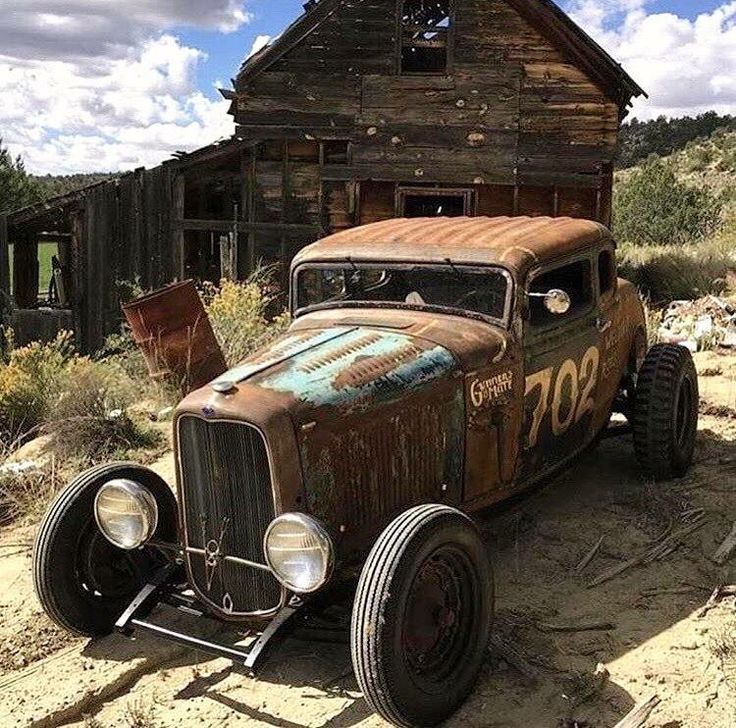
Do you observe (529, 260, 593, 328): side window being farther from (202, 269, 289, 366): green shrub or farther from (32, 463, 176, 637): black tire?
(202, 269, 289, 366): green shrub

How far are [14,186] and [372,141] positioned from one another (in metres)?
26.6

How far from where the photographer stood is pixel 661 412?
20.4 ft

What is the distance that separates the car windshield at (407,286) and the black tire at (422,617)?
5.13 feet

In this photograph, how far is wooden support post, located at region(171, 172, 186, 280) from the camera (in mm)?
14617

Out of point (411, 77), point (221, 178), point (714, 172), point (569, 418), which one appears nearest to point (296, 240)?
point (221, 178)

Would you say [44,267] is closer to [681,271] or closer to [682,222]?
[682,222]

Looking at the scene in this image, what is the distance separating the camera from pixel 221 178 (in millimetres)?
14781

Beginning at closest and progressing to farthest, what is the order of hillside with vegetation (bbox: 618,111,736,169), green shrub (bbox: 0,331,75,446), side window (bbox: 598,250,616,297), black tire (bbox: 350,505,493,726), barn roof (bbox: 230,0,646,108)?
black tire (bbox: 350,505,493,726), side window (bbox: 598,250,616,297), green shrub (bbox: 0,331,75,446), barn roof (bbox: 230,0,646,108), hillside with vegetation (bbox: 618,111,736,169)

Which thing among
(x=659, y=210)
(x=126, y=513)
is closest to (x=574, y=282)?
(x=126, y=513)

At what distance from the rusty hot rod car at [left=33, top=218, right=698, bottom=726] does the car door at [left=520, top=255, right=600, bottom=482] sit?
2cm

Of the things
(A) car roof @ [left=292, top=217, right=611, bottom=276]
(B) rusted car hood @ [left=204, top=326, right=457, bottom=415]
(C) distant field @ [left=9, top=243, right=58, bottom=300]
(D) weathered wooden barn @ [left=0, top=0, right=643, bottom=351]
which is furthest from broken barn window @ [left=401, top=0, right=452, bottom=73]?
(C) distant field @ [left=9, top=243, right=58, bottom=300]

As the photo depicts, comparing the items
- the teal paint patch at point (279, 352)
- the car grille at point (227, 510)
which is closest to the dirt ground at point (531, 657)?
the car grille at point (227, 510)

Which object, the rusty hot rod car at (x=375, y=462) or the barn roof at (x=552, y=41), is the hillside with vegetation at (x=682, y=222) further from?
the rusty hot rod car at (x=375, y=462)

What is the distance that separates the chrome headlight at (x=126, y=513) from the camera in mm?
4305
